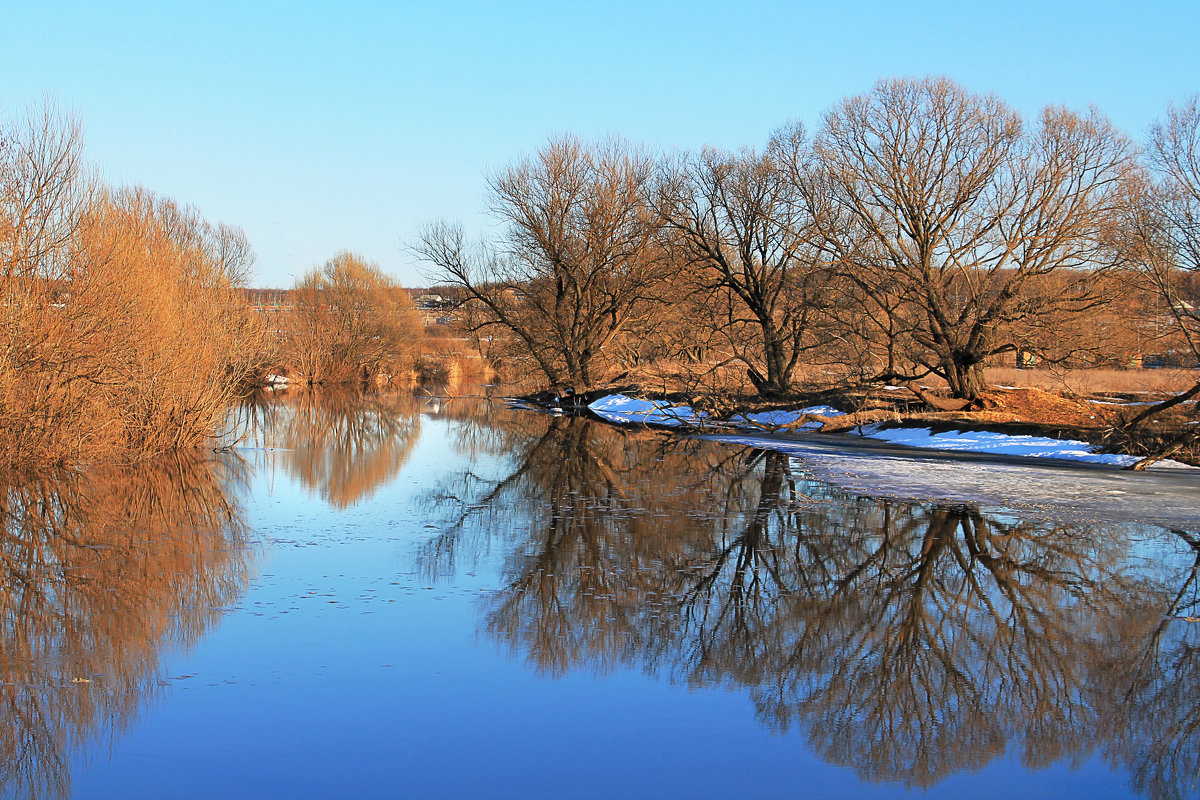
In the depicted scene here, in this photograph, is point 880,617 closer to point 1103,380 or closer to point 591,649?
point 591,649

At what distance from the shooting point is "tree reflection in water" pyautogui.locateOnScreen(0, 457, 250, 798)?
5.52 metres

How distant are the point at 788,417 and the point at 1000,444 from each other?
27.4 ft

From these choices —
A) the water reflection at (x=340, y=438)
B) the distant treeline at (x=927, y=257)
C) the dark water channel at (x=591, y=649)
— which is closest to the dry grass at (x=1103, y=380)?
the distant treeline at (x=927, y=257)

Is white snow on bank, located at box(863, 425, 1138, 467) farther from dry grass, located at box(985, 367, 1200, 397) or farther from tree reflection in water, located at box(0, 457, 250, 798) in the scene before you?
tree reflection in water, located at box(0, 457, 250, 798)

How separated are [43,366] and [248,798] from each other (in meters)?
11.7

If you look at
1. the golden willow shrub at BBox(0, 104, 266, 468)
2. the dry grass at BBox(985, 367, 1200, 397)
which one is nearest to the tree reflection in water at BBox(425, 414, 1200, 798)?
the golden willow shrub at BBox(0, 104, 266, 468)

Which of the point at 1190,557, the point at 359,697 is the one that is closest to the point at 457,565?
the point at 359,697

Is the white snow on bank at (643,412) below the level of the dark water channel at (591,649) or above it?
above

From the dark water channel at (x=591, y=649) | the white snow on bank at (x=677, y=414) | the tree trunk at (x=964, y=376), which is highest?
the tree trunk at (x=964, y=376)

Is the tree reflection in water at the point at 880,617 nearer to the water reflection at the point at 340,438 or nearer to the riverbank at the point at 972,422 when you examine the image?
the water reflection at the point at 340,438

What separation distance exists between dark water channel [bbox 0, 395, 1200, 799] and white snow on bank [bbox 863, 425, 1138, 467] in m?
6.94

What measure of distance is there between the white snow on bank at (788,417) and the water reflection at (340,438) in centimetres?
1006

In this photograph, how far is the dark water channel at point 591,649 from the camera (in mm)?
5191

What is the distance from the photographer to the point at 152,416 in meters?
18.3
